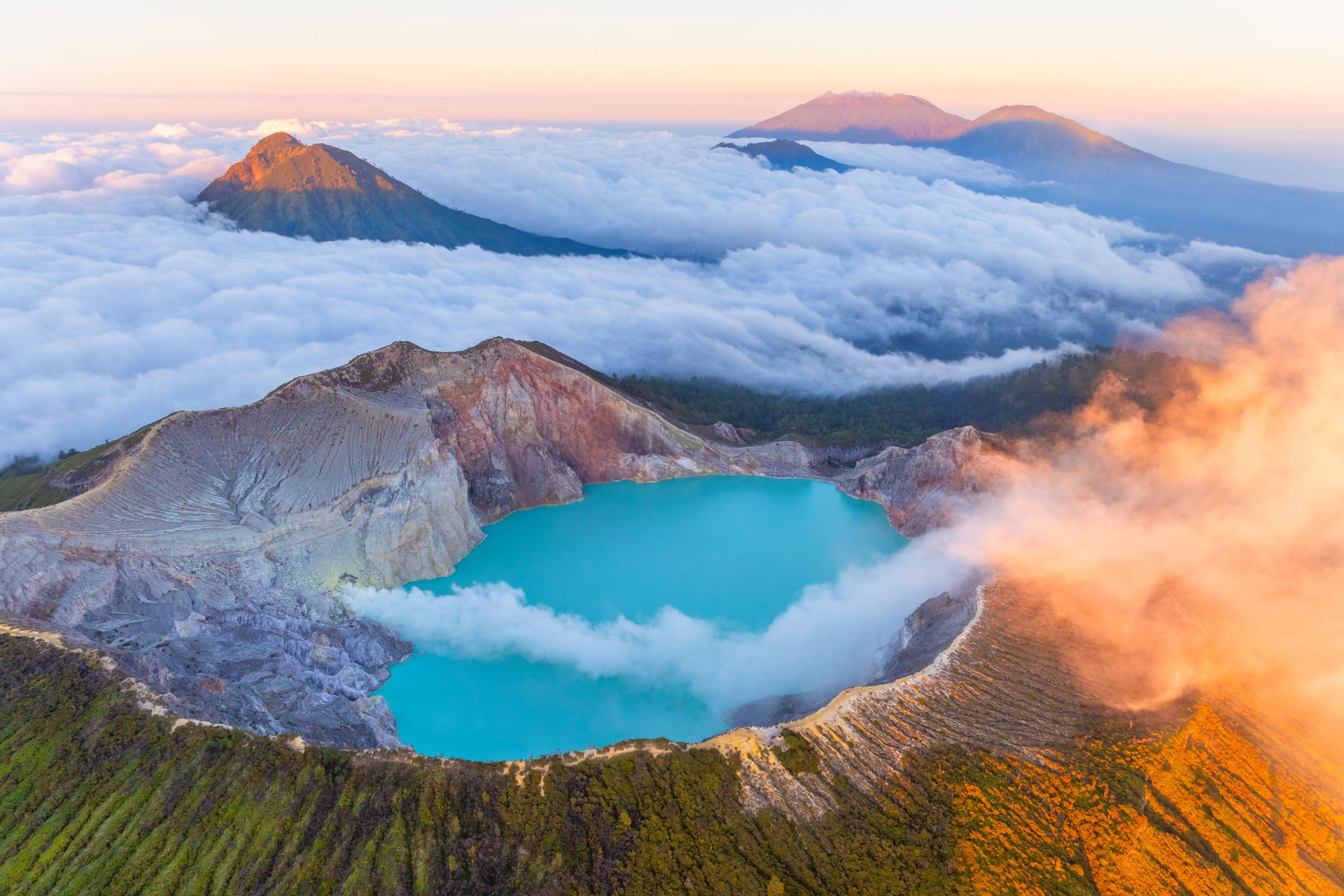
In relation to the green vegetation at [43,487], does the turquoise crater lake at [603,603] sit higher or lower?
lower

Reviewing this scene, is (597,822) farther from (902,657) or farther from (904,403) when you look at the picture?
(904,403)

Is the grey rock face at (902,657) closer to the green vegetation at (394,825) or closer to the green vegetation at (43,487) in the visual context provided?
the green vegetation at (394,825)

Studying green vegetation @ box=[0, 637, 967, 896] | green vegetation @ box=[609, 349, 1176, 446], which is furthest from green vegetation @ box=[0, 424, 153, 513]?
green vegetation @ box=[609, 349, 1176, 446]

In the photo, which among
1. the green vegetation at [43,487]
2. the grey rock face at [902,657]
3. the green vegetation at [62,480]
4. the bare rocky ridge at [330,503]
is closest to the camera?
the grey rock face at [902,657]

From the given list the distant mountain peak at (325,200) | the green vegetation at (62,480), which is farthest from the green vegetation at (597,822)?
the distant mountain peak at (325,200)

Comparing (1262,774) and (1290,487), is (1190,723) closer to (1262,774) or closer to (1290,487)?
(1262,774)

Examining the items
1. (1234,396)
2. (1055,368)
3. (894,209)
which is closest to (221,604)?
(1234,396)
